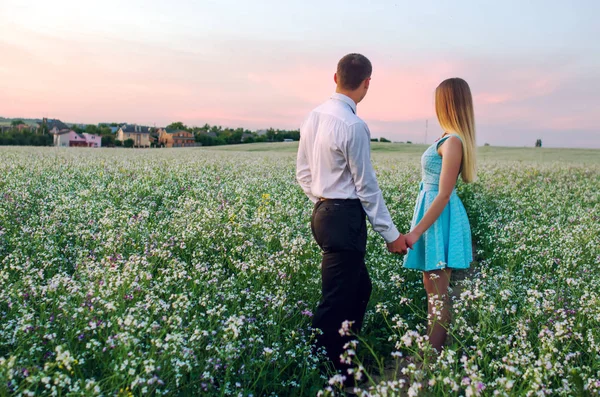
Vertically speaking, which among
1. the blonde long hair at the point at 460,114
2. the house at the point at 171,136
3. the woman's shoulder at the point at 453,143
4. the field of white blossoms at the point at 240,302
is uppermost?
the house at the point at 171,136

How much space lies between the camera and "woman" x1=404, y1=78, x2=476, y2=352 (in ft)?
14.3

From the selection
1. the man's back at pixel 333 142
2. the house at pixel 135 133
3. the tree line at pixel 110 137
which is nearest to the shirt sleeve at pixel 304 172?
the man's back at pixel 333 142

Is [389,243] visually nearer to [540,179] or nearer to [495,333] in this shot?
[495,333]

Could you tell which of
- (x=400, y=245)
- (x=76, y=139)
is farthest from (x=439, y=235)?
(x=76, y=139)

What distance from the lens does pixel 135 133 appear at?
139125mm

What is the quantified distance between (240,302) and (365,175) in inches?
81.6

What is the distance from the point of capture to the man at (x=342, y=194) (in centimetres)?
378

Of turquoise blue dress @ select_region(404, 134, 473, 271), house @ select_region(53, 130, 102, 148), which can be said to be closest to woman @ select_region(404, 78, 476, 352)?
turquoise blue dress @ select_region(404, 134, 473, 271)

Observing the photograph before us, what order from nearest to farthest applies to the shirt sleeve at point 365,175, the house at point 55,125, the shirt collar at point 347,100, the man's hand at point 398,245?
1. the shirt sleeve at point 365,175
2. the shirt collar at point 347,100
3. the man's hand at point 398,245
4. the house at point 55,125

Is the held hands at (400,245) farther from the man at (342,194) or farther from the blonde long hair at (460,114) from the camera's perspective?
the blonde long hair at (460,114)

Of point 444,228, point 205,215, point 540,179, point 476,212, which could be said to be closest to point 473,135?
point 444,228

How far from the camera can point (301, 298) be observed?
17.1 ft

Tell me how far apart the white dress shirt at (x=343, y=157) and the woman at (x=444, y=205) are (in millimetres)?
663

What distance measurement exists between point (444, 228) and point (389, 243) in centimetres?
79
